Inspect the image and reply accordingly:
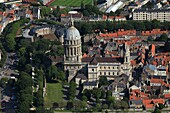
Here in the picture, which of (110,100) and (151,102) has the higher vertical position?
(110,100)

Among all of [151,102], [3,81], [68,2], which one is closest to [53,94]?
[3,81]

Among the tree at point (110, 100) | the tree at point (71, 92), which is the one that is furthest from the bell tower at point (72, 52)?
the tree at point (110, 100)

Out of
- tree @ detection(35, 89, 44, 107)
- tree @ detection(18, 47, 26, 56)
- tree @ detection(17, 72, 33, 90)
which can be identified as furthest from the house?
tree @ detection(18, 47, 26, 56)

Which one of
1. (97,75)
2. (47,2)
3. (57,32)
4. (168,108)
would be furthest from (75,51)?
(47,2)

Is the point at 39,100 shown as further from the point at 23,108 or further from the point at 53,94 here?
the point at 53,94

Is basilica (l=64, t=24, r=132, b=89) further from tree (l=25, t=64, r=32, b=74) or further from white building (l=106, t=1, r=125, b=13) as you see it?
white building (l=106, t=1, r=125, b=13)

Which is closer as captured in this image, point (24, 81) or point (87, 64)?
point (24, 81)

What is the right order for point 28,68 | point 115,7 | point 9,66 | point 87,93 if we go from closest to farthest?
point 87,93 → point 28,68 → point 9,66 → point 115,7

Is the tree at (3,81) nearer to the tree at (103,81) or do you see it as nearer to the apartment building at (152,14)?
the tree at (103,81)
